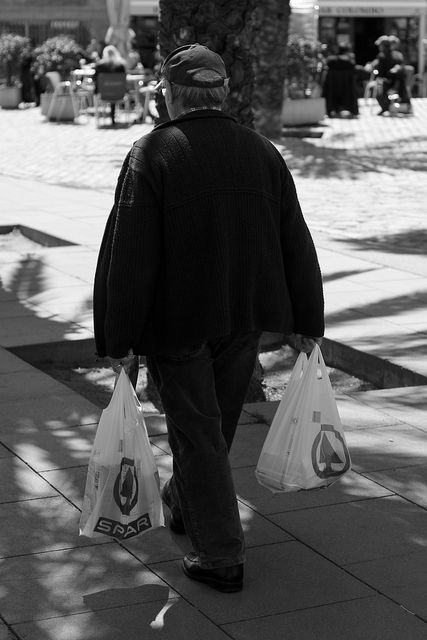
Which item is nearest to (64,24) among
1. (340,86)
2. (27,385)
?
(340,86)

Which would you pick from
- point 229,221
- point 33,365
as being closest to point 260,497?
point 229,221

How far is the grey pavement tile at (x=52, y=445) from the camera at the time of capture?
486 cm

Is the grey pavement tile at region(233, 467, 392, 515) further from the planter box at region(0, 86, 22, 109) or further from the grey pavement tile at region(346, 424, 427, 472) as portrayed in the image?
the planter box at region(0, 86, 22, 109)

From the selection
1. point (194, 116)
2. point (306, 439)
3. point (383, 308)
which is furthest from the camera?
point (383, 308)

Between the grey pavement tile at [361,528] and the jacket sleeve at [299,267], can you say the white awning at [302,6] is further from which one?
the jacket sleeve at [299,267]

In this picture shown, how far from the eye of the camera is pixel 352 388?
654 cm

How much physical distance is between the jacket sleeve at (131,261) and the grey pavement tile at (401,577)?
1.07 metres

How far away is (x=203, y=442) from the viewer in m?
3.62

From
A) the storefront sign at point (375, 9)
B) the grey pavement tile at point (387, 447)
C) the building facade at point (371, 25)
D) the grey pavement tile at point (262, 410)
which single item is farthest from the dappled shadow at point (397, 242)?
the storefront sign at point (375, 9)

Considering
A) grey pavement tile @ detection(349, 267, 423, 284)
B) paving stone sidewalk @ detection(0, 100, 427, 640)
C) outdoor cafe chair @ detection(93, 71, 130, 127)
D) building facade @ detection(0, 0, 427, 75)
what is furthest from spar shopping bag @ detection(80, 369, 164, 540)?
building facade @ detection(0, 0, 427, 75)

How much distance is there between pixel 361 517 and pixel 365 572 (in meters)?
0.49

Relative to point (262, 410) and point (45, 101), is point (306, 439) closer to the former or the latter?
point (262, 410)

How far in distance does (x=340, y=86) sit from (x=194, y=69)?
945 inches

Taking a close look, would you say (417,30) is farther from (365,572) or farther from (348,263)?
(365,572)
